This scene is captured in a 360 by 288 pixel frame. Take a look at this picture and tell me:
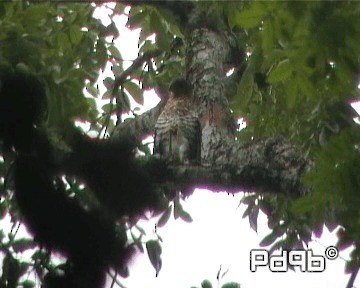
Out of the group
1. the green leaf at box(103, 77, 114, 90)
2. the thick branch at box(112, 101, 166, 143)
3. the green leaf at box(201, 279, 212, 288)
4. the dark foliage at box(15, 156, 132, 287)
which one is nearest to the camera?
the dark foliage at box(15, 156, 132, 287)

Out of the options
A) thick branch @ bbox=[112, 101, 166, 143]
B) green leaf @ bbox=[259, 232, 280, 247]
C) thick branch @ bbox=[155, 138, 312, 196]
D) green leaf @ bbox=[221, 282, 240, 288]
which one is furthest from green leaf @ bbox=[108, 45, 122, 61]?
green leaf @ bbox=[221, 282, 240, 288]

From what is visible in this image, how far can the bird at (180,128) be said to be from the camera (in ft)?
13.2

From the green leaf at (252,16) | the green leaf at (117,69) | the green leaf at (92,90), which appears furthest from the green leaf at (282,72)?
the green leaf at (117,69)

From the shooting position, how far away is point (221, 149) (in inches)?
136

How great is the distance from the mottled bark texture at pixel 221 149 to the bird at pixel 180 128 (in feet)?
0.44

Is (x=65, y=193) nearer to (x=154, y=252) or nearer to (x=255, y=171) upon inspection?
(x=154, y=252)

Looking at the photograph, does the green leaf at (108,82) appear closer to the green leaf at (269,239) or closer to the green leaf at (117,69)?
the green leaf at (117,69)

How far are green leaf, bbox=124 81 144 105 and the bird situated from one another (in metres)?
0.24

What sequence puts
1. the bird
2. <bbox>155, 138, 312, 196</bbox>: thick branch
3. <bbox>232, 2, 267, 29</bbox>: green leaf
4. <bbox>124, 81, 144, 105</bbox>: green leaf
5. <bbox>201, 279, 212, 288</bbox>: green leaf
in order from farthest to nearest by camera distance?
<bbox>124, 81, 144, 105</bbox>: green leaf < the bird < <bbox>155, 138, 312, 196</bbox>: thick branch < <bbox>201, 279, 212, 288</bbox>: green leaf < <bbox>232, 2, 267, 29</bbox>: green leaf

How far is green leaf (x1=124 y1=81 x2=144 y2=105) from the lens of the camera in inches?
186

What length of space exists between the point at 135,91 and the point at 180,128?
618 millimetres

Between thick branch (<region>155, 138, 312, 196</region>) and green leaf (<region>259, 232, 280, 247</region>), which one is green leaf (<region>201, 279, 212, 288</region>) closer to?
thick branch (<region>155, 138, 312, 196</region>)

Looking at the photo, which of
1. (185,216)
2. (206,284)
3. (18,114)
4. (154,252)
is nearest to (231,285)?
(206,284)

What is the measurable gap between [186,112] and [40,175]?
2.71 metres
